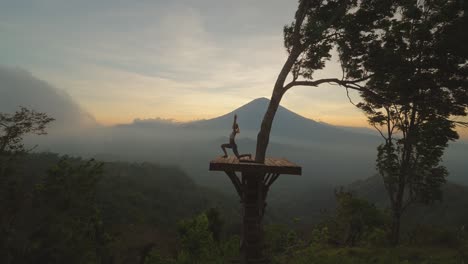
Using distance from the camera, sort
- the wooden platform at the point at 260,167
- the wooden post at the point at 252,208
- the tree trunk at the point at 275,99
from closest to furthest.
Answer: the wooden platform at the point at 260,167, the wooden post at the point at 252,208, the tree trunk at the point at 275,99

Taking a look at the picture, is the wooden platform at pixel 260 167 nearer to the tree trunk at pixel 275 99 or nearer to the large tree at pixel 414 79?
the tree trunk at pixel 275 99

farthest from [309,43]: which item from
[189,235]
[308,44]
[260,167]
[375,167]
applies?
[189,235]

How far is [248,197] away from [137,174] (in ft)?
608

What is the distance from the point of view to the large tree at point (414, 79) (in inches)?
356

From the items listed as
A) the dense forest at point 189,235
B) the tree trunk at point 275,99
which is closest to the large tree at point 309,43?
the tree trunk at point 275,99

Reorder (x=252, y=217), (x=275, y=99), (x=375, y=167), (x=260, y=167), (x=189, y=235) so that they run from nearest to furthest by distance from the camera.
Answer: (x=260, y=167), (x=252, y=217), (x=275, y=99), (x=375, y=167), (x=189, y=235)

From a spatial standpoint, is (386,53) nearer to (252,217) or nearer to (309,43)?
(309,43)

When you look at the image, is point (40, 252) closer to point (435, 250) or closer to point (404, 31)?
point (435, 250)

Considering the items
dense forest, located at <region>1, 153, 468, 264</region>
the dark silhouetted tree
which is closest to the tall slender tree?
dense forest, located at <region>1, 153, 468, 264</region>

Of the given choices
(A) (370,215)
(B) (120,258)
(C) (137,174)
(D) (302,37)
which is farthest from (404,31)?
Answer: (C) (137,174)

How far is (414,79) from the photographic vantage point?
9273 millimetres

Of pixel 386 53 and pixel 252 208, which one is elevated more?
pixel 386 53

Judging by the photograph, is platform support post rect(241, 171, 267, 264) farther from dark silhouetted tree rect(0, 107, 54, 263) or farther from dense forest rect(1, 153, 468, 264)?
dark silhouetted tree rect(0, 107, 54, 263)

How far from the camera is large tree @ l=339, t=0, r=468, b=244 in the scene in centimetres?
905
